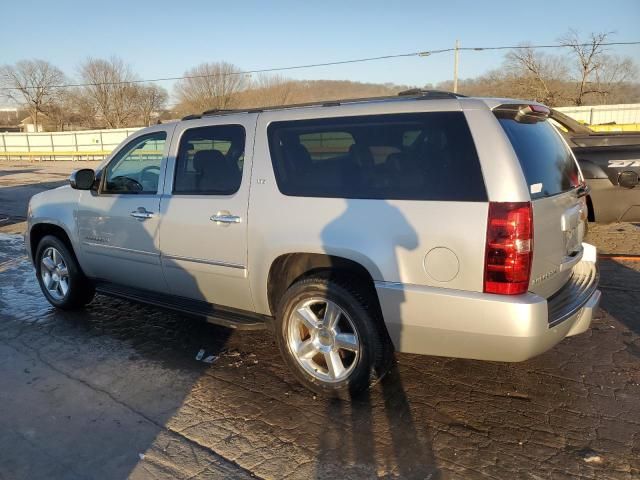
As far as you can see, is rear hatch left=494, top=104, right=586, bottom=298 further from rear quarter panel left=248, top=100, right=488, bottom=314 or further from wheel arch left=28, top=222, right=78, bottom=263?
wheel arch left=28, top=222, right=78, bottom=263

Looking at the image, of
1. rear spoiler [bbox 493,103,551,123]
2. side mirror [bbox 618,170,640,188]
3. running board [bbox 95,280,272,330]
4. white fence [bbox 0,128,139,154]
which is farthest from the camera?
white fence [bbox 0,128,139,154]

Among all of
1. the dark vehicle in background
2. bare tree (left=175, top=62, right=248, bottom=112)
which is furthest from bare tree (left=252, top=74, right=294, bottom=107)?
the dark vehicle in background

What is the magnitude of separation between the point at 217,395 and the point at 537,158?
2604mm

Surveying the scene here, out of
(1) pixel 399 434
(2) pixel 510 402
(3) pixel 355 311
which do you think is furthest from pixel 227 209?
(2) pixel 510 402

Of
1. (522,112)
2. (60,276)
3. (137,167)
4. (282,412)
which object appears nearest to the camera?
(522,112)

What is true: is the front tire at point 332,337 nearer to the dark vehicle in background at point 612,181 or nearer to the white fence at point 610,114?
the dark vehicle in background at point 612,181

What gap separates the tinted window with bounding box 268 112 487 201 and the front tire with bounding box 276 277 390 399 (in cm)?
66

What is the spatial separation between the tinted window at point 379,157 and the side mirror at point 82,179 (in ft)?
6.74

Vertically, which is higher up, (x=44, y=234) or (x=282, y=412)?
(x=44, y=234)

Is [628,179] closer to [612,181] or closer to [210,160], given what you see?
[612,181]

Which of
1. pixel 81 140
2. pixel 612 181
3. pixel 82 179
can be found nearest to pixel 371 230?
pixel 82 179

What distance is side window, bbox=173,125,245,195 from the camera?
376 centimetres

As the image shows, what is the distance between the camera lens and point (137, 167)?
462 centimetres

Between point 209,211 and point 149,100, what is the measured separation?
7663cm
